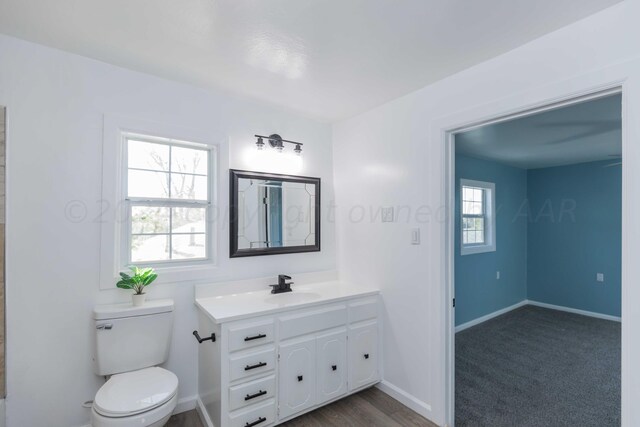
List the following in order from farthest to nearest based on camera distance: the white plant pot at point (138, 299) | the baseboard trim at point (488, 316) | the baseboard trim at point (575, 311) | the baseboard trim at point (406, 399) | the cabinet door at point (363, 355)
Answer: the baseboard trim at point (575, 311) < the baseboard trim at point (488, 316) < the cabinet door at point (363, 355) < the baseboard trim at point (406, 399) < the white plant pot at point (138, 299)

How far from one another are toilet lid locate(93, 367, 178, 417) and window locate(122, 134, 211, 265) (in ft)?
2.34

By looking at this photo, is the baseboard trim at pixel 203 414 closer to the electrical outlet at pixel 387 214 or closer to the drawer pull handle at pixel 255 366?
the drawer pull handle at pixel 255 366

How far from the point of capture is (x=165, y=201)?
222 centimetres

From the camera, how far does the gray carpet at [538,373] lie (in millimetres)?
2225

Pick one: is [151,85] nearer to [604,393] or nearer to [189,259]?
[189,259]

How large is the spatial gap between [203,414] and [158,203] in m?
1.47

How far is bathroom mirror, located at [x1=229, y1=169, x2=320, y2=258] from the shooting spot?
2461 millimetres

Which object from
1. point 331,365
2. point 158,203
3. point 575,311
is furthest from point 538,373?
point 158,203

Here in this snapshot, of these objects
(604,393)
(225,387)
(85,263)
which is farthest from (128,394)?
(604,393)

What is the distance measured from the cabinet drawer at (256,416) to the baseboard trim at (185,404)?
57 centimetres

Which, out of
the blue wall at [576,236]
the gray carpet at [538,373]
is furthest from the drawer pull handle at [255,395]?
the blue wall at [576,236]

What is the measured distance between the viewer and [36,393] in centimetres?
177

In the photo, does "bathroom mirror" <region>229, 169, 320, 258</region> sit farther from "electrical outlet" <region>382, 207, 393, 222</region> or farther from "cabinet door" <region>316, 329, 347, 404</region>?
"cabinet door" <region>316, 329, 347, 404</region>

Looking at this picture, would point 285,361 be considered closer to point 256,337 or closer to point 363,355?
point 256,337
